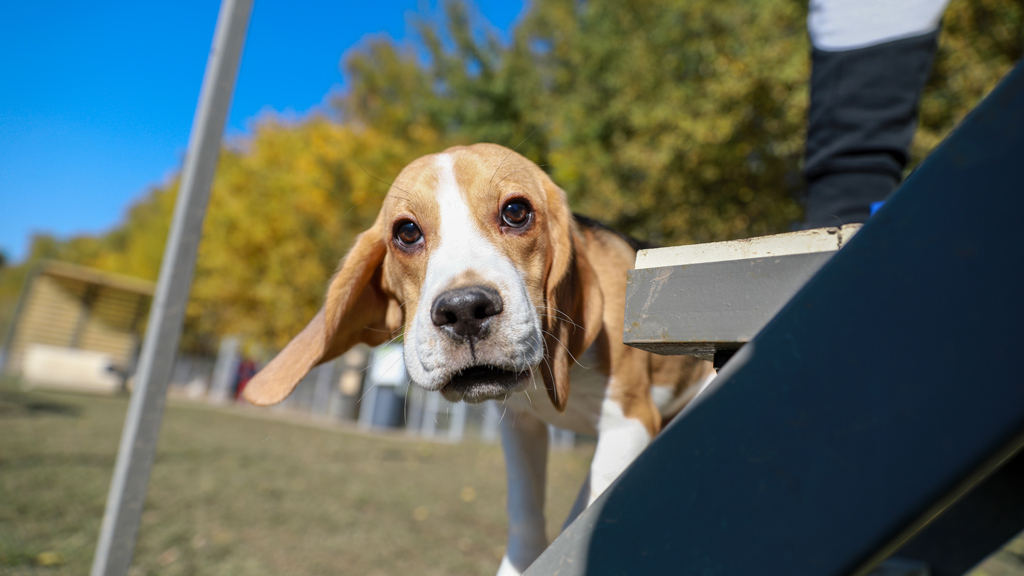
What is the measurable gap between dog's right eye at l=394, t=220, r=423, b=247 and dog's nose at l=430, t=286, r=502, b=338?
53 centimetres

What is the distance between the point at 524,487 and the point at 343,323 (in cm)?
94

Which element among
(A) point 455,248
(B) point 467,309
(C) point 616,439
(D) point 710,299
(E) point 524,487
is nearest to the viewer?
(D) point 710,299

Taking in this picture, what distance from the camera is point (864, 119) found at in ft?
7.06

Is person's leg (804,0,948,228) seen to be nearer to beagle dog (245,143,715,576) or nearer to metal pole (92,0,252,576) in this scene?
beagle dog (245,143,715,576)

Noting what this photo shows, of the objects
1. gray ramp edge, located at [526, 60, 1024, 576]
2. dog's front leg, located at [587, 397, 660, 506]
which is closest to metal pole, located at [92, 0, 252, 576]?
dog's front leg, located at [587, 397, 660, 506]

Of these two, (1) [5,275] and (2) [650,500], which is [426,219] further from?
(1) [5,275]

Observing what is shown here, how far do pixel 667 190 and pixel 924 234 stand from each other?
11.9m

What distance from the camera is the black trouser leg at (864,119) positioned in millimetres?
2109

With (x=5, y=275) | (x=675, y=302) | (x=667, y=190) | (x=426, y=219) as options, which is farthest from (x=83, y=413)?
(x=5, y=275)

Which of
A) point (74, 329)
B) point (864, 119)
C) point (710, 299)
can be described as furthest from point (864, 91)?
point (74, 329)

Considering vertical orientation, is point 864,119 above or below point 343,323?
above

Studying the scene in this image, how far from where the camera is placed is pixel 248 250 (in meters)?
25.9

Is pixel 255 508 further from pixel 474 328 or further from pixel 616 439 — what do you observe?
pixel 474 328

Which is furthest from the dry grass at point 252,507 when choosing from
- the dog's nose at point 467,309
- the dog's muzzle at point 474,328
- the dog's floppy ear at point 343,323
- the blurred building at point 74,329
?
Result: the blurred building at point 74,329
